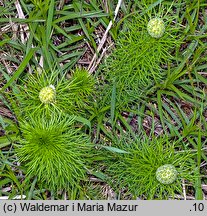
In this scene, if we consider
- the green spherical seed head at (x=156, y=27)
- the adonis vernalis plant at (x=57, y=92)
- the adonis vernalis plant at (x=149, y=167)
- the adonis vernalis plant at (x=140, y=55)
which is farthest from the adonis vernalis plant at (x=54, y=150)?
the green spherical seed head at (x=156, y=27)

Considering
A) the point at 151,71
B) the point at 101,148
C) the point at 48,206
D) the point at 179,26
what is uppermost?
the point at 179,26

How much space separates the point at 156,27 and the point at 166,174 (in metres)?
0.68

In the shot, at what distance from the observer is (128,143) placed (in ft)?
8.16

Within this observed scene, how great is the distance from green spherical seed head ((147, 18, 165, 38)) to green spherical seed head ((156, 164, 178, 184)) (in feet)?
2.01

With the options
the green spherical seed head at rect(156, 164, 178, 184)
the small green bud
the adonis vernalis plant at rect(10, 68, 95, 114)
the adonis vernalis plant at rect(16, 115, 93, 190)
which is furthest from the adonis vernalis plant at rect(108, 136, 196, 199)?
the small green bud

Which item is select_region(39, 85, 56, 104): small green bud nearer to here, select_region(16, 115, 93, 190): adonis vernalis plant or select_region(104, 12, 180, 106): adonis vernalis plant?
select_region(16, 115, 93, 190): adonis vernalis plant

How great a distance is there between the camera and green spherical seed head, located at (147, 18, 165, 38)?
2279mm

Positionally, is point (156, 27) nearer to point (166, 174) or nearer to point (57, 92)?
point (57, 92)

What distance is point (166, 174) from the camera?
229 cm

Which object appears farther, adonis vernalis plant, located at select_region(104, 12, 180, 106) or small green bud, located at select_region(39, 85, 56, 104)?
adonis vernalis plant, located at select_region(104, 12, 180, 106)

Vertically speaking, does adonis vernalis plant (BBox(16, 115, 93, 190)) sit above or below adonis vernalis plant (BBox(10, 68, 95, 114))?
below

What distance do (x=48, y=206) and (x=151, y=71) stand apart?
0.83m

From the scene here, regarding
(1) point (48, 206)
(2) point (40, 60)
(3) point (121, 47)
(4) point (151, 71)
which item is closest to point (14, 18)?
(2) point (40, 60)

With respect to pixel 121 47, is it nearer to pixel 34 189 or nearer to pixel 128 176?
pixel 128 176
